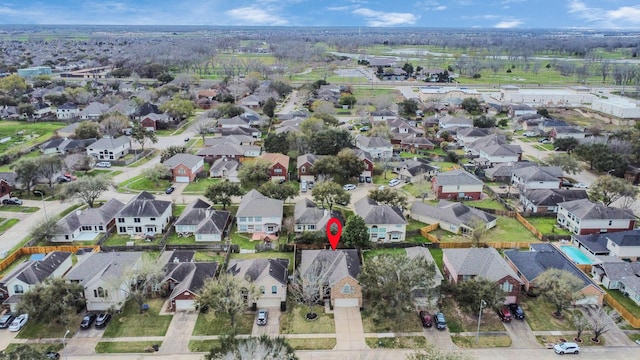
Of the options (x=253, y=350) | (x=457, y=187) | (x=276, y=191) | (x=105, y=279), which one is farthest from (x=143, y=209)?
(x=457, y=187)

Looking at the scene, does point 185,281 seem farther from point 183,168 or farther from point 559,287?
point 183,168

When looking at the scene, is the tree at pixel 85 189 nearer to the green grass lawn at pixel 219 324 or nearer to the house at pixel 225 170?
the house at pixel 225 170

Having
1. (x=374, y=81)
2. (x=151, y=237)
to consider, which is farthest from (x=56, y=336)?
(x=374, y=81)

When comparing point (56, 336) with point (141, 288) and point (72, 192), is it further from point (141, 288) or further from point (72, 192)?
point (72, 192)

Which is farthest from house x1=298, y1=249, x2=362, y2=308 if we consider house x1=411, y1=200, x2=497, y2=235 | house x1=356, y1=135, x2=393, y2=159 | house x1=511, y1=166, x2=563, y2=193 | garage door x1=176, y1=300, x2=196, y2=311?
house x1=356, y1=135, x2=393, y2=159

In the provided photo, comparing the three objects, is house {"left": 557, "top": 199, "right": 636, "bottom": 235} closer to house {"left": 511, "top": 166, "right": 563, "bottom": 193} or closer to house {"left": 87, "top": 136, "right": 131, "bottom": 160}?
house {"left": 511, "top": 166, "right": 563, "bottom": 193}

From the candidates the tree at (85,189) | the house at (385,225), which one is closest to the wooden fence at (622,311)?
the house at (385,225)
